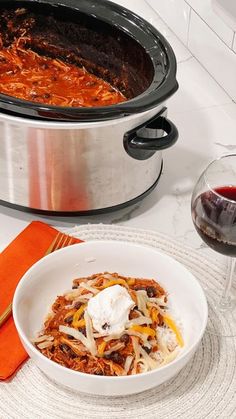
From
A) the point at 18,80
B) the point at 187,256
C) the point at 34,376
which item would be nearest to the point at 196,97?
the point at 18,80

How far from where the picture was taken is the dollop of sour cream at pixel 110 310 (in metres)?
1.02

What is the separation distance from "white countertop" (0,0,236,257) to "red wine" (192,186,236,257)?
0.23m

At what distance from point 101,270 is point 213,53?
78 cm

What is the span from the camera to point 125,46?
149 cm

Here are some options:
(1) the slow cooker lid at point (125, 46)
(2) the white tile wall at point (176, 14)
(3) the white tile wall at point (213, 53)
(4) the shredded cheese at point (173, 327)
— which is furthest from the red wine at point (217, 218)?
(2) the white tile wall at point (176, 14)

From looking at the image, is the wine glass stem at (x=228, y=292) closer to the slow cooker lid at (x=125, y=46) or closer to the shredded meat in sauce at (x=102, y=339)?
the shredded meat in sauce at (x=102, y=339)

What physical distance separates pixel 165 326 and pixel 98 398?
0.14 meters

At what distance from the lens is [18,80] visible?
60.0 inches

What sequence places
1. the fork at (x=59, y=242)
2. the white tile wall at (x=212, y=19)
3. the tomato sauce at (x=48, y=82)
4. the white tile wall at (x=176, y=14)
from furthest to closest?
the white tile wall at (x=176, y=14) → the white tile wall at (x=212, y=19) → the tomato sauce at (x=48, y=82) → the fork at (x=59, y=242)

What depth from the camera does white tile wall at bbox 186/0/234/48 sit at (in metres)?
1.70

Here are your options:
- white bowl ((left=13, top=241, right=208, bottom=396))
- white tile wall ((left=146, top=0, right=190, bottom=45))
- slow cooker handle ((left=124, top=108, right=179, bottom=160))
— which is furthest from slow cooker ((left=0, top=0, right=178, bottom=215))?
white tile wall ((left=146, top=0, right=190, bottom=45))

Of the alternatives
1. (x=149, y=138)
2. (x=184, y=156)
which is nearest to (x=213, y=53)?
(x=184, y=156)

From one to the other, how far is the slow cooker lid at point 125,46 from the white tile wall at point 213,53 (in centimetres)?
30

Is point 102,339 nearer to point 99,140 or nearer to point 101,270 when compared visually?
point 101,270
